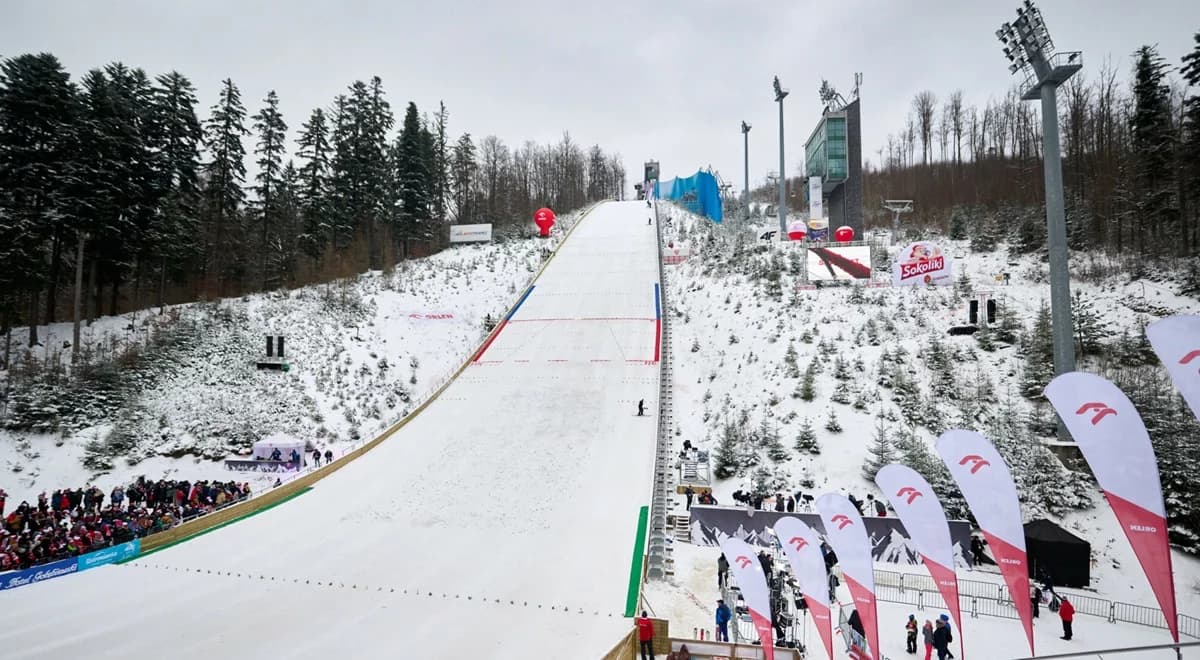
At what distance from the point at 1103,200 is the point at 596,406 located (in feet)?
96.6

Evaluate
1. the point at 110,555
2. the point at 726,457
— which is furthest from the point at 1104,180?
the point at 110,555

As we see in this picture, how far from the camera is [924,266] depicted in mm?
26922

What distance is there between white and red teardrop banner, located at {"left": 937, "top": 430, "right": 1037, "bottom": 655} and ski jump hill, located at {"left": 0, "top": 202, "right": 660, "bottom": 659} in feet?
20.4

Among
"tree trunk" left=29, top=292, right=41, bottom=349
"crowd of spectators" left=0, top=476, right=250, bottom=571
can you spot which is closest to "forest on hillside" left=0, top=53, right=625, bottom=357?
"tree trunk" left=29, top=292, right=41, bottom=349

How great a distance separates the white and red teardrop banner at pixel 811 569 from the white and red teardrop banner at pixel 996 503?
7.43 ft

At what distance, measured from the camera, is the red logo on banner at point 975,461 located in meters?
7.06

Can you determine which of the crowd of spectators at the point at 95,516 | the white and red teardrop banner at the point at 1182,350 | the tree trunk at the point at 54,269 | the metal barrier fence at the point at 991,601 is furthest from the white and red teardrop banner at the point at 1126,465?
the tree trunk at the point at 54,269

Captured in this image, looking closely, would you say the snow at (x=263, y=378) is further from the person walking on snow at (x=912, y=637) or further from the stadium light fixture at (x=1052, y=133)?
the stadium light fixture at (x=1052, y=133)

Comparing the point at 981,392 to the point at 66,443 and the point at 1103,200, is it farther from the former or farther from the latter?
the point at 66,443

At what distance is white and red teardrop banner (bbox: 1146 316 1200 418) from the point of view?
488 centimetres

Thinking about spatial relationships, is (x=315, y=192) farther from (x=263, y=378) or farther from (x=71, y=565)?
(x=71, y=565)

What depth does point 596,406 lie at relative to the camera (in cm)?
2280

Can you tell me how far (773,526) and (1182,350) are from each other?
11.5 metres

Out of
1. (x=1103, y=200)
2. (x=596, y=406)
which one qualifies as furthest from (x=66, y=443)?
(x=1103, y=200)
